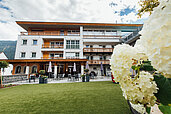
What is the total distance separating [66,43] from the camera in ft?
62.0

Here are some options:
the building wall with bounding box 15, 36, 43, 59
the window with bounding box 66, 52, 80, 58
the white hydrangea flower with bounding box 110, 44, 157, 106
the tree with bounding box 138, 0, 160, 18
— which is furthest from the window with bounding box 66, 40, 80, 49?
the white hydrangea flower with bounding box 110, 44, 157, 106

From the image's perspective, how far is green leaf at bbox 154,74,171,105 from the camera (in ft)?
1.37

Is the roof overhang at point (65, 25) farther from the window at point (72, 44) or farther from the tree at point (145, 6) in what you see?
the tree at point (145, 6)

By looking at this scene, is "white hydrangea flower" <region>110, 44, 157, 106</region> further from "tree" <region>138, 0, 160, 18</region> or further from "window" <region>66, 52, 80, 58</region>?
"window" <region>66, 52, 80, 58</region>

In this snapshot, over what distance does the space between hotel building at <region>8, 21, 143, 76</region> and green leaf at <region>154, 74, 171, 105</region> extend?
16.6 metres

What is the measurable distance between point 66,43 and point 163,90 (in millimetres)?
19357

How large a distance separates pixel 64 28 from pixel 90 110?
69.4ft

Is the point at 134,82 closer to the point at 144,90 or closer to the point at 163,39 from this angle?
the point at 144,90

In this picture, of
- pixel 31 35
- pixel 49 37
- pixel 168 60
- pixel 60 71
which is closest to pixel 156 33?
pixel 168 60

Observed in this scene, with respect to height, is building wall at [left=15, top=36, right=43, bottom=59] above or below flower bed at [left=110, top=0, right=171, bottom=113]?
above

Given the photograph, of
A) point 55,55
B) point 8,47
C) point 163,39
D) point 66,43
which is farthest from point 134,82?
point 8,47

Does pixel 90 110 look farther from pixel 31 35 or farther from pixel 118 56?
pixel 31 35

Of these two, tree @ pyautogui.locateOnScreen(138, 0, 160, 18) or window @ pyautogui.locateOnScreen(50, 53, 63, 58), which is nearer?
tree @ pyautogui.locateOnScreen(138, 0, 160, 18)

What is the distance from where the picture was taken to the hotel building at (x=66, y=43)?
58.9 feet
